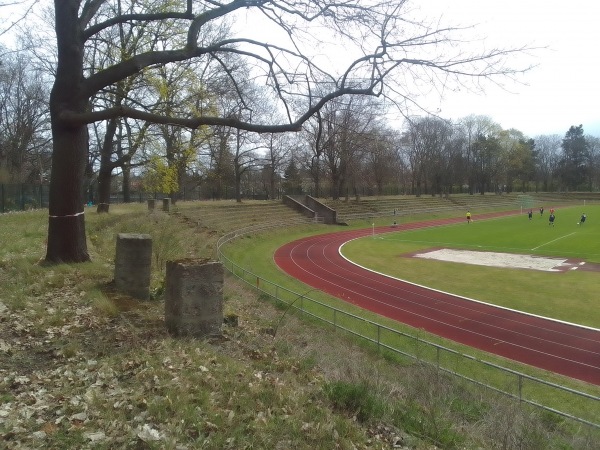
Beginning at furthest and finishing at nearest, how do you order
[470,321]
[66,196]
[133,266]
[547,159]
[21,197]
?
1. [547,159]
2. [21,197]
3. [470,321]
4. [66,196]
5. [133,266]

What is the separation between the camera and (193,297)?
702cm

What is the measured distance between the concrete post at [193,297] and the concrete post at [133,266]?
7.00 ft

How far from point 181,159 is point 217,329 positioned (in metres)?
25.7

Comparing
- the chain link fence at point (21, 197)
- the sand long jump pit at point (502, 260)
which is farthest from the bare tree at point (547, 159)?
the chain link fence at point (21, 197)

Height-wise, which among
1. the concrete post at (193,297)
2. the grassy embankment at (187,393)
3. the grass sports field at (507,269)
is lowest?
the grass sports field at (507,269)

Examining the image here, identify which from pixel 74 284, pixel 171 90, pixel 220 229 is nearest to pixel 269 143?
pixel 220 229

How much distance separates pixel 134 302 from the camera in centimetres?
885

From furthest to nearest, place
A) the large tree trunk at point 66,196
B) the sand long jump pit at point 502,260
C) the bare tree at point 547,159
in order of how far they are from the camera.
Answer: the bare tree at point 547,159
the sand long jump pit at point 502,260
the large tree trunk at point 66,196

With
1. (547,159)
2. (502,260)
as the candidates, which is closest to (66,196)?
(502,260)

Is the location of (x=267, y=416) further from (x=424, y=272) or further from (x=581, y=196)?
(x=581, y=196)

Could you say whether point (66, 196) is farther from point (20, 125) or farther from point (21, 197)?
point (20, 125)

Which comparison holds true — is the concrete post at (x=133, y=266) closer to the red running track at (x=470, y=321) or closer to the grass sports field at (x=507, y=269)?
the red running track at (x=470, y=321)

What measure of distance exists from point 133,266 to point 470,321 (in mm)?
14808

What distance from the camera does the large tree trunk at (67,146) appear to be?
10234mm
